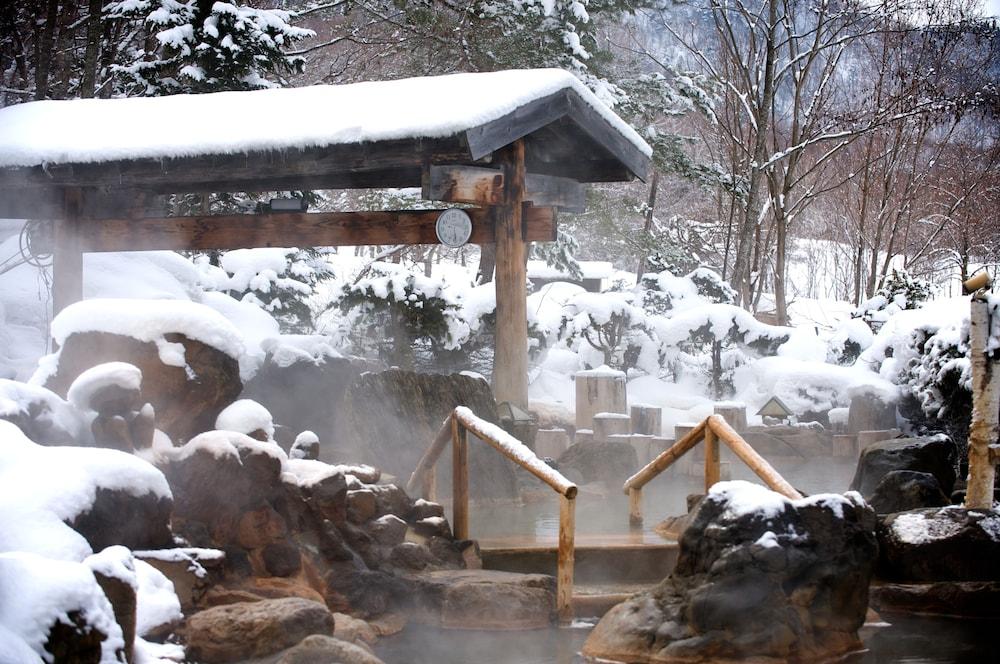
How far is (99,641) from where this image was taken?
358 centimetres

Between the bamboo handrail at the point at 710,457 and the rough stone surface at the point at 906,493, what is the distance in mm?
1142

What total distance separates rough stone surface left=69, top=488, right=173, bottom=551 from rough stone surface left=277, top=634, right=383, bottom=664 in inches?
37.9

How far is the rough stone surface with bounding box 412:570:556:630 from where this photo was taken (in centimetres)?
647

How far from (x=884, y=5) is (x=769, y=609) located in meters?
16.8

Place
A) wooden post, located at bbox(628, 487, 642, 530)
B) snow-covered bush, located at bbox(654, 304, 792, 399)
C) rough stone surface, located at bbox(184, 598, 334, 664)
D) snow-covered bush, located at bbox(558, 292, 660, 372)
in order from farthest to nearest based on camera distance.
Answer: snow-covered bush, located at bbox(654, 304, 792, 399) → snow-covered bush, located at bbox(558, 292, 660, 372) → wooden post, located at bbox(628, 487, 642, 530) → rough stone surface, located at bbox(184, 598, 334, 664)

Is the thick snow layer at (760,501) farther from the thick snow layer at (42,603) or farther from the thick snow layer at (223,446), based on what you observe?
the thick snow layer at (42,603)

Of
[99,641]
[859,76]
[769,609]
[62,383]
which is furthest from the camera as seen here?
[859,76]

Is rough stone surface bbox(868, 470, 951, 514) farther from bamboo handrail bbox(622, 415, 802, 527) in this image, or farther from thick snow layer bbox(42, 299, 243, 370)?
thick snow layer bbox(42, 299, 243, 370)

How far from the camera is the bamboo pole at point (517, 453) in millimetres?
6801

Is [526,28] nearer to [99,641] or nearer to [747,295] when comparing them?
[747,295]

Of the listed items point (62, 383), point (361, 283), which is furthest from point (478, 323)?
point (62, 383)

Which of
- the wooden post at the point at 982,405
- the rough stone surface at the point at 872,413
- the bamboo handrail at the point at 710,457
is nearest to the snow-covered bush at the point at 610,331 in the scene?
the rough stone surface at the point at 872,413

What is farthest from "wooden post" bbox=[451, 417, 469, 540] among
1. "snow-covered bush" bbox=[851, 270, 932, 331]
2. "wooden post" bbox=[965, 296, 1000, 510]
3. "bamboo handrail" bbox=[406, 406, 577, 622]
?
"snow-covered bush" bbox=[851, 270, 932, 331]

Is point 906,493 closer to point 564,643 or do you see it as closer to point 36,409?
point 564,643
